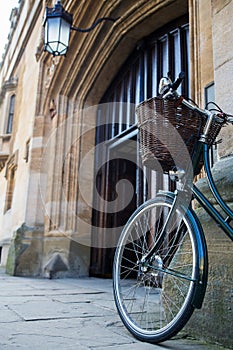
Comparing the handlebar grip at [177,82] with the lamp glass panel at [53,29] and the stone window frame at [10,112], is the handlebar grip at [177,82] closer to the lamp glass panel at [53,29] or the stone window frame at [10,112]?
the lamp glass panel at [53,29]

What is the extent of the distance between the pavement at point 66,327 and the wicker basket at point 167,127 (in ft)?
2.42

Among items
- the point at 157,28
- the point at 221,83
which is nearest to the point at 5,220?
the point at 157,28

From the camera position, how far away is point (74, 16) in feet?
14.7

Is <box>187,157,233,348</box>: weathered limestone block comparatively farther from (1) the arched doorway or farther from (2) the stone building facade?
(1) the arched doorway

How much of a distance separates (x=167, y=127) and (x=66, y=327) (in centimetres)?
98

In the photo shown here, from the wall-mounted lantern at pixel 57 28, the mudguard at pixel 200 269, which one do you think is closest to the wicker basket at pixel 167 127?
the mudguard at pixel 200 269

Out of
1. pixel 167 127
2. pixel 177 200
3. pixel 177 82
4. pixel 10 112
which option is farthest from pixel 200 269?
pixel 10 112

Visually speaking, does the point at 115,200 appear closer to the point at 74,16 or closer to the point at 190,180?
the point at 74,16

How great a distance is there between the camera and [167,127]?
55.7 inches

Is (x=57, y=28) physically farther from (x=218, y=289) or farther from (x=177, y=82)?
(x=218, y=289)

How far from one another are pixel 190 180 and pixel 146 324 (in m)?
0.67

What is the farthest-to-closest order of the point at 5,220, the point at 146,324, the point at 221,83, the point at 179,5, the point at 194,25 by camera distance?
the point at 5,220 < the point at 179,5 < the point at 194,25 < the point at 221,83 < the point at 146,324

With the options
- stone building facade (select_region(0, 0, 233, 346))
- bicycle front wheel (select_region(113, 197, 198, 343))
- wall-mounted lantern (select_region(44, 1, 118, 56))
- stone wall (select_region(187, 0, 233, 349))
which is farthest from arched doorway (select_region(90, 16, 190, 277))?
bicycle front wheel (select_region(113, 197, 198, 343))

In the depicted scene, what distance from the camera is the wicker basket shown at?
140 cm
